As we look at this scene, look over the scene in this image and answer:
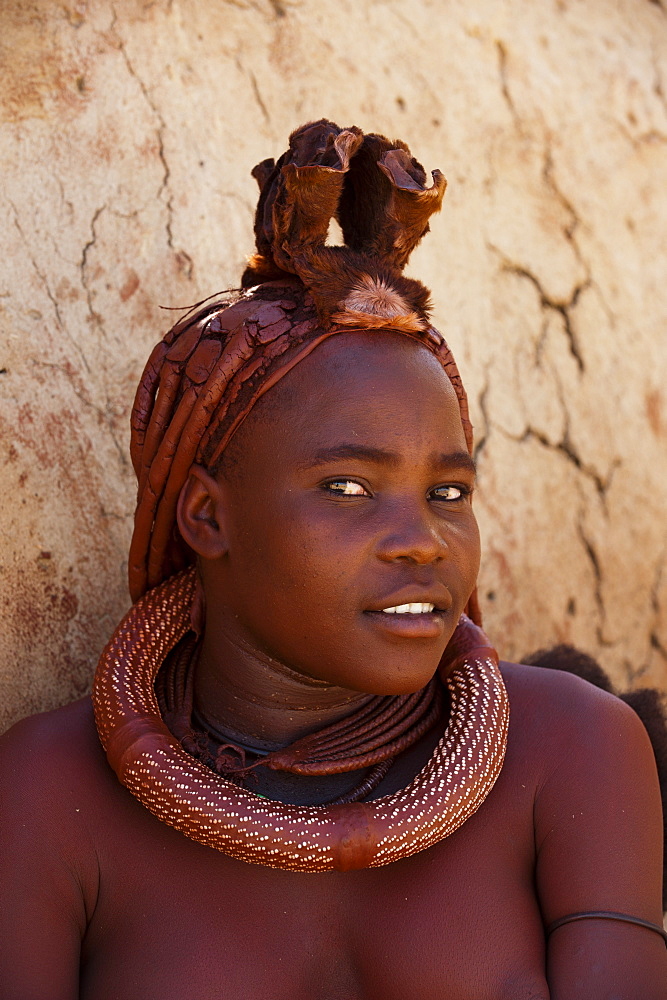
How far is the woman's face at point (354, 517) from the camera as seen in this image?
1.86 m

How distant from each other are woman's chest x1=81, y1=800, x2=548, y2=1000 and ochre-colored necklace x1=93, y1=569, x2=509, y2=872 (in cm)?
9

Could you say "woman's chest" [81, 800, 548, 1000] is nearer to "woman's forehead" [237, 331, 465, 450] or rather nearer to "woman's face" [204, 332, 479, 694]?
"woman's face" [204, 332, 479, 694]

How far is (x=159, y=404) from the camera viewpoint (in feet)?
7.09

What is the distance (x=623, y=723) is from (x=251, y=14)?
2.28 meters

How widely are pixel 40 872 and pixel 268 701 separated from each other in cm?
51

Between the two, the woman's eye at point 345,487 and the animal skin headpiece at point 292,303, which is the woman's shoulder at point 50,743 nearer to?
the animal skin headpiece at point 292,303

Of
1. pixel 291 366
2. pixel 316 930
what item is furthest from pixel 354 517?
pixel 316 930

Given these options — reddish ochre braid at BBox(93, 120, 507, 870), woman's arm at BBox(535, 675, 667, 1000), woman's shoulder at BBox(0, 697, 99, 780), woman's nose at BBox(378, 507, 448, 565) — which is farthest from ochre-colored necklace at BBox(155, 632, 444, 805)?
woman's nose at BBox(378, 507, 448, 565)

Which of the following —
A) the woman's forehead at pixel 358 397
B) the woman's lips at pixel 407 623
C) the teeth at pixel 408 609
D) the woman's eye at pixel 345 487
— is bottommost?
the woman's lips at pixel 407 623

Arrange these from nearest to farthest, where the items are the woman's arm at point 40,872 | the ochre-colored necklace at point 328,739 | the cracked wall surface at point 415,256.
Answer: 1. the woman's arm at point 40,872
2. the ochre-colored necklace at point 328,739
3. the cracked wall surface at point 415,256

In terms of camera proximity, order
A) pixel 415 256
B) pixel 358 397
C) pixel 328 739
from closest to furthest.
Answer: pixel 358 397 < pixel 328 739 < pixel 415 256

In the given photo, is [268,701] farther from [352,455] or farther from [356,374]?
[356,374]

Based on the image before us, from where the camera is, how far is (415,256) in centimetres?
334

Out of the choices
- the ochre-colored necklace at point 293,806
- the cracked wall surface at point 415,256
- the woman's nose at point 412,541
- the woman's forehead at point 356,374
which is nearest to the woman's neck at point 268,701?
the ochre-colored necklace at point 293,806
